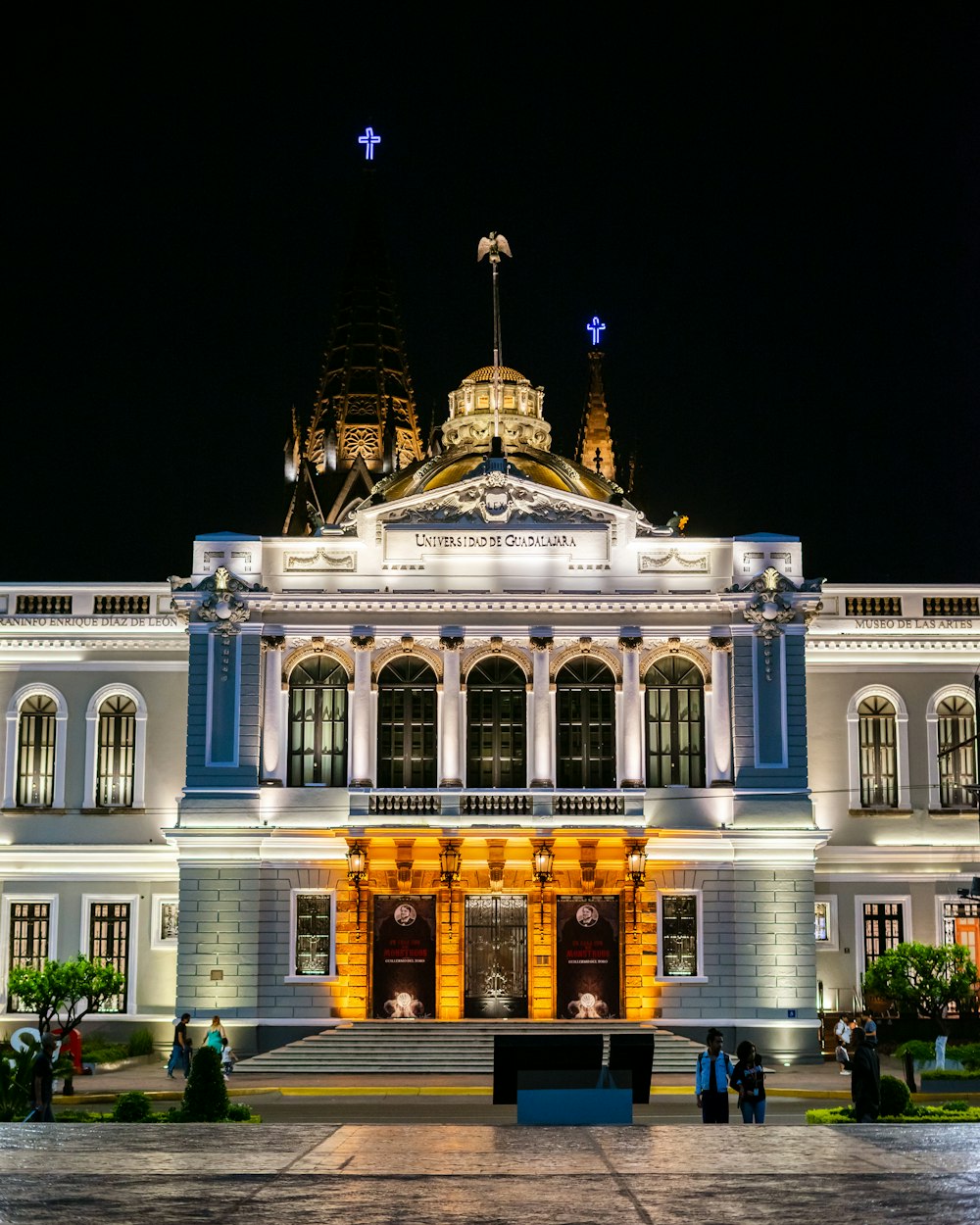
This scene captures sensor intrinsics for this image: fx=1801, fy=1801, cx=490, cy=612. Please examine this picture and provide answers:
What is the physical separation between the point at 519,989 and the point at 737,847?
606 cm

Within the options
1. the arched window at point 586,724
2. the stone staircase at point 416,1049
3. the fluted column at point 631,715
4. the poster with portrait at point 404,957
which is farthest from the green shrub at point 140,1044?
the fluted column at point 631,715

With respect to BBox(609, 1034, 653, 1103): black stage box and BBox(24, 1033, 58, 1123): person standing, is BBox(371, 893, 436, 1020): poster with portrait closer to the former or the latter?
BBox(609, 1034, 653, 1103): black stage box

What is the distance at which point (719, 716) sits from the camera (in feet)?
140

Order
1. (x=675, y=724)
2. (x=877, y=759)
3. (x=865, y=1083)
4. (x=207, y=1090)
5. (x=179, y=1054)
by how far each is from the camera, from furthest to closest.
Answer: (x=877, y=759), (x=675, y=724), (x=179, y=1054), (x=207, y=1090), (x=865, y=1083)

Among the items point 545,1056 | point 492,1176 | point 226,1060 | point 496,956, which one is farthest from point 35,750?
point 492,1176

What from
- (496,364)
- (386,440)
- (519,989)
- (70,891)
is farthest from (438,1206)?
(386,440)

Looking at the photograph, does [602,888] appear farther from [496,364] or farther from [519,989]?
[496,364]

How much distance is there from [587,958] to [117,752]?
13043mm

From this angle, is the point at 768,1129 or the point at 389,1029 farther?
the point at 389,1029

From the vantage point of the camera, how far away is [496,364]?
4866 cm

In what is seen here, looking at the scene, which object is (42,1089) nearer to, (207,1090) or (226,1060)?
(207,1090)

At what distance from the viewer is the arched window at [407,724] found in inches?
1673

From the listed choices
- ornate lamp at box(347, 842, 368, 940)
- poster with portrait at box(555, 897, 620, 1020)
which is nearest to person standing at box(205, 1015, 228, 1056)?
ornate lamp at box(347, 842, 368, 940)

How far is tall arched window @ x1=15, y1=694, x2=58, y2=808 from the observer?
45.2 m
